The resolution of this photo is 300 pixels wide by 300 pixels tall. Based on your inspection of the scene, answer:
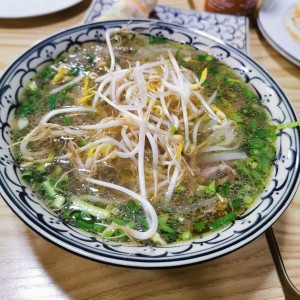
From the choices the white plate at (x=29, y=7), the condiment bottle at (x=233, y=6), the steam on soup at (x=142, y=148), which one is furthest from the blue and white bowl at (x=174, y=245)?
the condiment bottle at (x=233, y=6)

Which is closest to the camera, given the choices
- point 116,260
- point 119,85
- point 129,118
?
point 116,260

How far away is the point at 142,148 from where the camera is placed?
1144 millimetres

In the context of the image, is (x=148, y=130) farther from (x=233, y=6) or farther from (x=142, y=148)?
(x=233, y=6)

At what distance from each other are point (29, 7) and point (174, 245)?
1.53 meters

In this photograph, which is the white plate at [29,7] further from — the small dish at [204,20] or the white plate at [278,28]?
the white plate at [278,28]

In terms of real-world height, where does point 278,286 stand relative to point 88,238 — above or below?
below

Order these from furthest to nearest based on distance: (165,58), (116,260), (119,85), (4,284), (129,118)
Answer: (165,58) < (119,85) < (129,118) < (4,284) < (116,260)

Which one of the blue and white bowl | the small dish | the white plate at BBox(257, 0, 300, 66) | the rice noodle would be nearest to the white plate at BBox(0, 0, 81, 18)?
the small dish

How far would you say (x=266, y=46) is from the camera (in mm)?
1987

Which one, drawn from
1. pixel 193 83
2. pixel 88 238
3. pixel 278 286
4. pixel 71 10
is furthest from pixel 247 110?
pixel 71 10

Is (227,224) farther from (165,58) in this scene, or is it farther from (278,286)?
(165,58)

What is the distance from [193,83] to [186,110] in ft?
0.60

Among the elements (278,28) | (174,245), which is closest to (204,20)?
(278,28)

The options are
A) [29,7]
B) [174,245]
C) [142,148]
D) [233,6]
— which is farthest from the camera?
[233,6]
